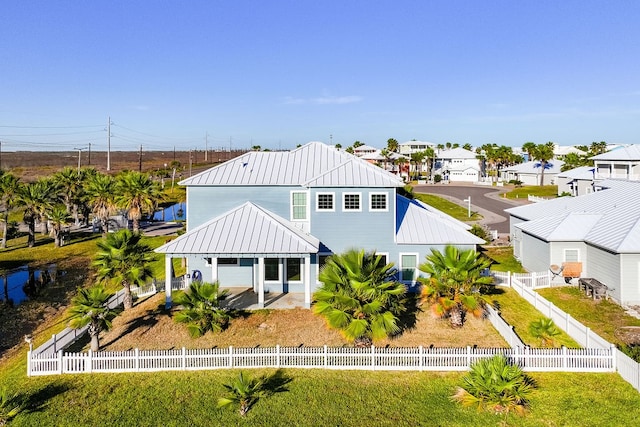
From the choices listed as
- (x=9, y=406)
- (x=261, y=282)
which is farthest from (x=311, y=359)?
(x=9, y=406)

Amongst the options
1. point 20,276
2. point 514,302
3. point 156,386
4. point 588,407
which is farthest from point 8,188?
point 588,407

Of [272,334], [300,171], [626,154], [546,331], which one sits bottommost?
[272,334]

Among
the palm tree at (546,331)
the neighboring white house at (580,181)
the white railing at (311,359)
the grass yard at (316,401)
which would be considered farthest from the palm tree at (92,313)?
the neighboring white house at (580,181)

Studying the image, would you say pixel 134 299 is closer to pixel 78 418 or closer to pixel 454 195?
pixel 78 418

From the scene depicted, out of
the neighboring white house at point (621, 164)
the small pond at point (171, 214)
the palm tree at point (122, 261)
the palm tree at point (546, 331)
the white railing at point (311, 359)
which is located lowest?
the white railing at point (311, 359)

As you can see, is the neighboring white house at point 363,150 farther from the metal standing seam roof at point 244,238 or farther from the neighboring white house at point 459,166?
the metal standing seam roof at point 244,238

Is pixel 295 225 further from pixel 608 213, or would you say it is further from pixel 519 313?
pixel 608 213
